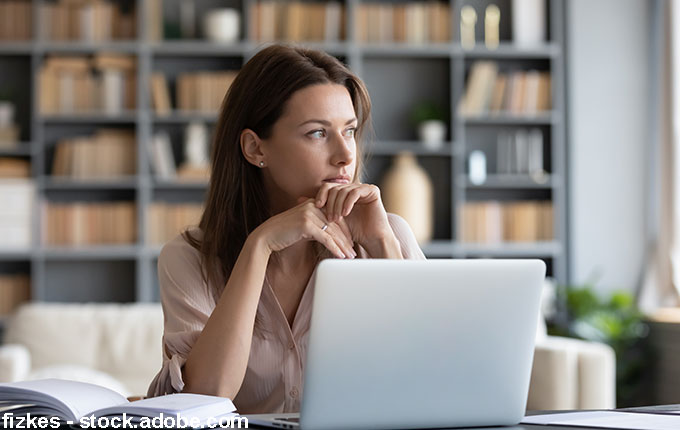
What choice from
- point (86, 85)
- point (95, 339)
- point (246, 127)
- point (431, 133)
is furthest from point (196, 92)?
point (246, 127)

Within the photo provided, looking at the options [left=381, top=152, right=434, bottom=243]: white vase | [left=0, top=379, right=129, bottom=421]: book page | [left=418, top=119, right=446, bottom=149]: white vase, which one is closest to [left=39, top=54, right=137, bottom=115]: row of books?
[left=381, top=152, right=434, bottom=243]: white vase

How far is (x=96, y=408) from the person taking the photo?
123 cm

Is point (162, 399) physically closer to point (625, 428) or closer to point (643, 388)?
point (625, 428)

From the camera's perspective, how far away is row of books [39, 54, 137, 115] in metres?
4.98

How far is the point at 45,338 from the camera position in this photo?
4012mm

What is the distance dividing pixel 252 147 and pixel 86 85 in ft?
11.2

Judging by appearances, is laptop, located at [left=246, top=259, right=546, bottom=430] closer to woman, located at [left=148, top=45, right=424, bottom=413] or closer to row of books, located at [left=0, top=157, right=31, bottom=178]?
woman, located at [left=148, top=45, right=424, bottom=413]

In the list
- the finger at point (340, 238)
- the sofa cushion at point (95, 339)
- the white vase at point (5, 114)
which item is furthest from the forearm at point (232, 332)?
the white vase at point (5, 114)

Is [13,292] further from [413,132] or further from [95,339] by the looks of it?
[413,132]

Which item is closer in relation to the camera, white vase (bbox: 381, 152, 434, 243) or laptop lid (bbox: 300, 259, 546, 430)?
laptop lid (bbox: 300, 259, 546, 430)

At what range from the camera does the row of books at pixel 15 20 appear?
5.01m

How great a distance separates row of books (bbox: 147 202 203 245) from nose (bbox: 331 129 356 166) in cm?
337

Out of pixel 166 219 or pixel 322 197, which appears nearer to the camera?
pixel 322 197

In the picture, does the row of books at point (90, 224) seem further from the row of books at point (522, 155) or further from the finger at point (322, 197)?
the finger at point (322, 197)
